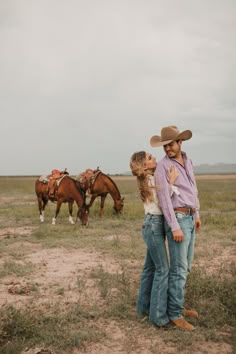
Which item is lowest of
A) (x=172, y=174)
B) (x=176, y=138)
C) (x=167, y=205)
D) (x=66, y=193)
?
(x=66, y=193)

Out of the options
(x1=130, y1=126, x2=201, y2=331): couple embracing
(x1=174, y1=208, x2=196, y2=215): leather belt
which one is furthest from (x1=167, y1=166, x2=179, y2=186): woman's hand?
(x1=174, y1=208, x2=196, y2=215): leather belt

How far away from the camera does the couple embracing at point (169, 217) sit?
12.7ft

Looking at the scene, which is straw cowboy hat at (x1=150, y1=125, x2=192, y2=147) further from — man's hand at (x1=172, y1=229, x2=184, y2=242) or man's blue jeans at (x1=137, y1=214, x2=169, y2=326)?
man's hand at (x1=172, y1=229, x2=184, y2=242)

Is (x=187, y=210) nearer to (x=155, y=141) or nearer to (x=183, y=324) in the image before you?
(x=155, y=141)

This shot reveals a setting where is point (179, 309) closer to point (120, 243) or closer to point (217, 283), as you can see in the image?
point (217, 283)

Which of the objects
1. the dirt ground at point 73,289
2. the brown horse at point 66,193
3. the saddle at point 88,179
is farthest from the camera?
the saddle at point 88,179

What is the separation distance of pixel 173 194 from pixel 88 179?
32.6 feet

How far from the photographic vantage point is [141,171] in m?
3.97

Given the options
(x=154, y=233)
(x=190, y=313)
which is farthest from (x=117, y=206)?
(x=154, y=233)

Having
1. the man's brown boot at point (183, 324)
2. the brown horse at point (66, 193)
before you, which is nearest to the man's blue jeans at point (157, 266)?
the man's brown boot at point (183, 324)

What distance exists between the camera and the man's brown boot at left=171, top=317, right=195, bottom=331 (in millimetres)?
4043

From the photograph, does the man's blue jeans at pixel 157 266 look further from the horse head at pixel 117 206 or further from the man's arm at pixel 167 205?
the horse head at pixel 117 206

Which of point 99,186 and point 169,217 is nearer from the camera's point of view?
point 169,217

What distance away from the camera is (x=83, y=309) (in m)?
4.65
